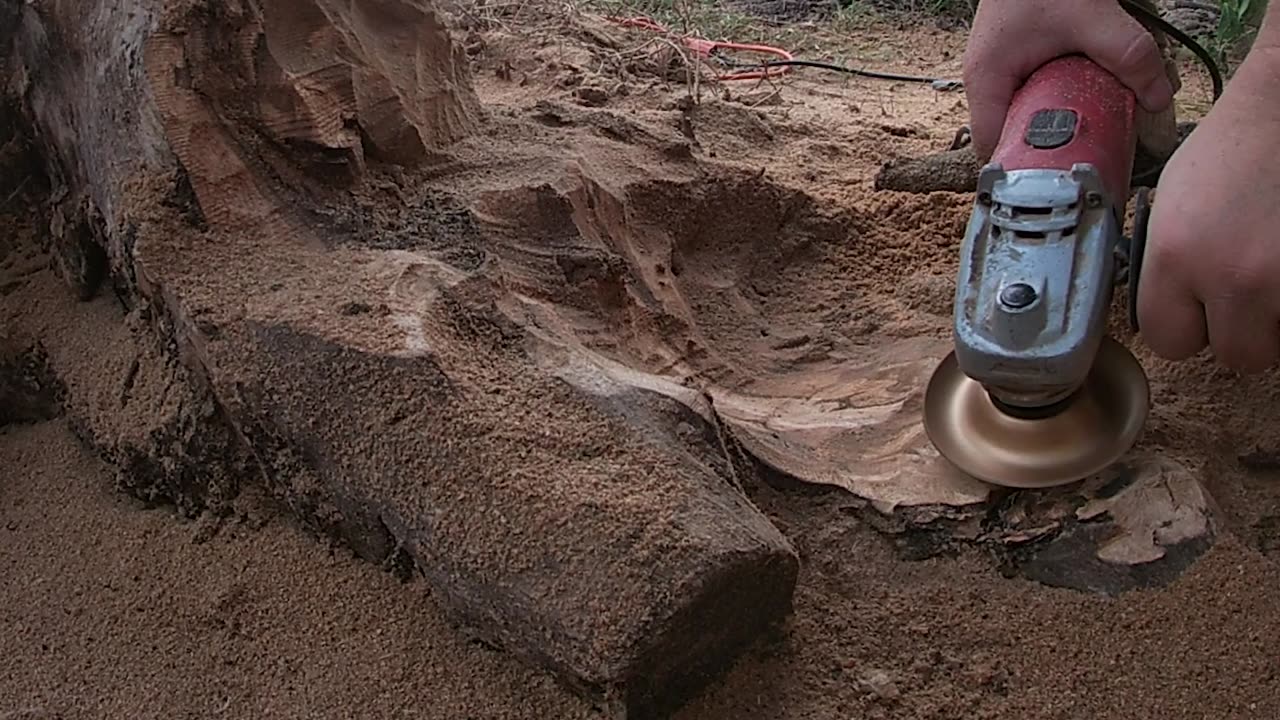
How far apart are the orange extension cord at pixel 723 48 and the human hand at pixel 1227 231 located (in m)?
1.76

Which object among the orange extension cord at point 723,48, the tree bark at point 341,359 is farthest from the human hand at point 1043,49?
the orange extension cord at point 723,48

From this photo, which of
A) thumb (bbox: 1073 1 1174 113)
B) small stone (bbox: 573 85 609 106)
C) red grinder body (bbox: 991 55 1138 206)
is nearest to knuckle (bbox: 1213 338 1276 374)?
red grinder body (bbox: 991 55 1138 206)

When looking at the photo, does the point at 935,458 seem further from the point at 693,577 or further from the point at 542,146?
the point at 542,146

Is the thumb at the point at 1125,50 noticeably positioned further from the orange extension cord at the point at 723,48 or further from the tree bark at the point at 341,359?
the orange extension cord at the point at 723,48

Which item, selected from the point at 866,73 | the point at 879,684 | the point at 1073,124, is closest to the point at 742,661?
the point at 879,684

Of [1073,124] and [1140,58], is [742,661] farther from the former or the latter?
[1140,58]

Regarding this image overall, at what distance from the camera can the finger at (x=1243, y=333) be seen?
117cm

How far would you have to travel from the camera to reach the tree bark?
44.6 inches

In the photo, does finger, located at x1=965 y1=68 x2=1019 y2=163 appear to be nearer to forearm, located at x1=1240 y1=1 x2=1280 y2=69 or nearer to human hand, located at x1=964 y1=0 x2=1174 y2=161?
human hand, located at x1=964 y1=0 x2=1174 y2=161

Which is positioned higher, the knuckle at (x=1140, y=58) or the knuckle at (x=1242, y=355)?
the knuckle at (x=1140, y=58)

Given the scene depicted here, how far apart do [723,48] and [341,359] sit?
2.42 m

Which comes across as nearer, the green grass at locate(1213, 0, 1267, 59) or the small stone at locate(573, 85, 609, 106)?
the small stone at locate(573, 85, 609, 106)

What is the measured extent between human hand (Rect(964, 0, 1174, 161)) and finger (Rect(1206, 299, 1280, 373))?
474 mm

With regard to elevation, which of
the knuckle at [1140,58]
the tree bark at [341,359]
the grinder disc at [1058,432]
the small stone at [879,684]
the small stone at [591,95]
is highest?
the knuckle at [1140,58]
